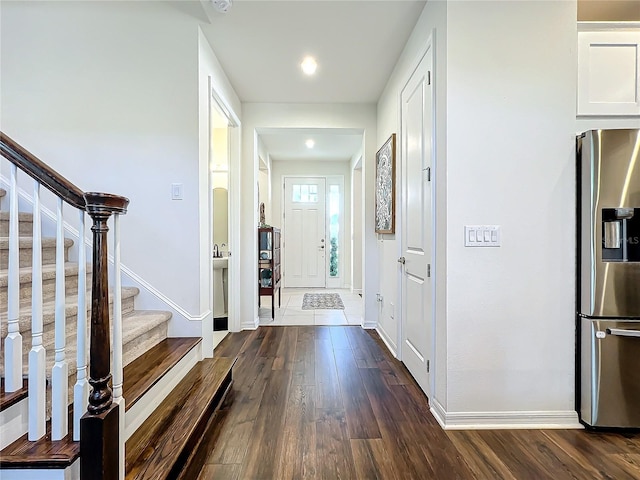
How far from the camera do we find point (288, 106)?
3.84 metres

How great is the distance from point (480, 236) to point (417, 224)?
56 centimetres

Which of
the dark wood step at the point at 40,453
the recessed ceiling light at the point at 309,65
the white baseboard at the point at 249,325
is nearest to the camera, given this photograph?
the dark wood step at the point at 40,453

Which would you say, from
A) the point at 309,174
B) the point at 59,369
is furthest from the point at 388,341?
the point at 309,174

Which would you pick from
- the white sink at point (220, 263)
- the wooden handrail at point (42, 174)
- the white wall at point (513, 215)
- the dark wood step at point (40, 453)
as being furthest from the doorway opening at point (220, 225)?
the white wall at point (513, 215)

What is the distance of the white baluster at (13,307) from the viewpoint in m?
1.14

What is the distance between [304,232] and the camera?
6.84 m

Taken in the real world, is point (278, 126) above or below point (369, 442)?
above

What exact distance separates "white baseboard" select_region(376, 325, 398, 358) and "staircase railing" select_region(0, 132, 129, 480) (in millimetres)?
2297

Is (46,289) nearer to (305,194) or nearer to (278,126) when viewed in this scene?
(278,126)

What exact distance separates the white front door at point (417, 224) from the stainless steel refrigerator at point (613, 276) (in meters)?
0.85

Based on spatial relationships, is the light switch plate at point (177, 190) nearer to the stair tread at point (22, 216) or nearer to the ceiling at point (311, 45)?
the stair tread at point (22, 216)

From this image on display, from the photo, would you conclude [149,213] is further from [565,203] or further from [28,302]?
[565,203]

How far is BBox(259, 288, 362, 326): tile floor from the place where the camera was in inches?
164

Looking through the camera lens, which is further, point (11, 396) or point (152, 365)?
point (152, 365)
